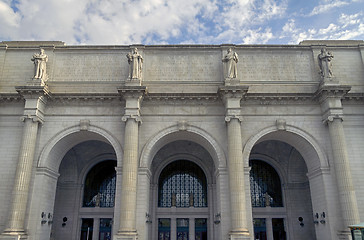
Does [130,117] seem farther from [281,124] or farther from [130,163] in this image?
[281,124]

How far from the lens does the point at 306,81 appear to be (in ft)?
92.0

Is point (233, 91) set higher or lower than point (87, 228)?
higher

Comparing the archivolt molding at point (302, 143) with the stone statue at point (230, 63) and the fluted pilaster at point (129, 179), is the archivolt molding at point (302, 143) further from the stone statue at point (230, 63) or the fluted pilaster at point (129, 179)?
the fluted pilaster at point (129, 179)

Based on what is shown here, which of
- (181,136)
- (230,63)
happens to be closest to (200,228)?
(181,136)

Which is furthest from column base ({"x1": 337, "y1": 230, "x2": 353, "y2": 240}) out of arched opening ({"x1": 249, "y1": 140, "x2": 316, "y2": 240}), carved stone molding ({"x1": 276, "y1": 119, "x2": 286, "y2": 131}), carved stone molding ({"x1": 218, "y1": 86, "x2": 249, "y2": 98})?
carved stone molding ({"x1": 218, "y1": 86, "x2": 249, "y2": 98})

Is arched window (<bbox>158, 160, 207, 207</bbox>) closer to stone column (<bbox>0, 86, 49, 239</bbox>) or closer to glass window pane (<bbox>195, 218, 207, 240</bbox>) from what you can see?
glass window pane (<bbox>195, 218, 207, 240</bbox>)

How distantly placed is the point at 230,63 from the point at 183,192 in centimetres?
1410

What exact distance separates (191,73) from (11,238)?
19195 millimetres

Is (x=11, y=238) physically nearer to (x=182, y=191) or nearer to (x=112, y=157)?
(x=112, y=157)

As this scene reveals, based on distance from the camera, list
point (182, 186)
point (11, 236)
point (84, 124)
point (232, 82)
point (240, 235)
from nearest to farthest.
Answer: point (240, 235) → point (11, 236) → point (232, 82) → point (84, 124) → point (182, 186)

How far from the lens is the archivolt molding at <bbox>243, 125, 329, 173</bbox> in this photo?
A: 25.3 meters

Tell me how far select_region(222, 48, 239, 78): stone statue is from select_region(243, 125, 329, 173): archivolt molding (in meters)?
5.45

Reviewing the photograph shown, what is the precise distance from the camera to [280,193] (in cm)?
3206

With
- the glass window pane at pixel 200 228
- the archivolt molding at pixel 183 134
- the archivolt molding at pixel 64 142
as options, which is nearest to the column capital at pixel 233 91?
the archivolt molding at pixel 183 134
